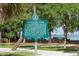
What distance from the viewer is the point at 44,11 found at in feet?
48.1

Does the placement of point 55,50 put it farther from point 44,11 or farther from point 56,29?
point 44,11

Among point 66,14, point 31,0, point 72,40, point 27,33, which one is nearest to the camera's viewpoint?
point 31,0

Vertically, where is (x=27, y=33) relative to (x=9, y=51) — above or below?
above

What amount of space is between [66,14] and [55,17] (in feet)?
3.18

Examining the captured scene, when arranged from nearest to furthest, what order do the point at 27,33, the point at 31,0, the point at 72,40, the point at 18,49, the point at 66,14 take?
the point at 31,0
the point at 27,33
the point at 72,40
the point at 18,49
the point at 66,14

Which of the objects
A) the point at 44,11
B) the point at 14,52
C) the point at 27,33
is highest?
the point at 44,11

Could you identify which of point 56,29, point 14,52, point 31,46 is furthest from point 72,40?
point 14,52

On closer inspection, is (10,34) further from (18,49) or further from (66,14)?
(66,14)

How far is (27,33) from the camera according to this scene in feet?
35.4

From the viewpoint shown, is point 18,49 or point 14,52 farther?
point 18,49

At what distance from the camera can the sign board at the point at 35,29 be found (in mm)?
10539

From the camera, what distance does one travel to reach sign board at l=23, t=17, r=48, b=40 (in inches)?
415

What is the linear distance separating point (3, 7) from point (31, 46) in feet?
10.2

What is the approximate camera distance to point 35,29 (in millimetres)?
10617
